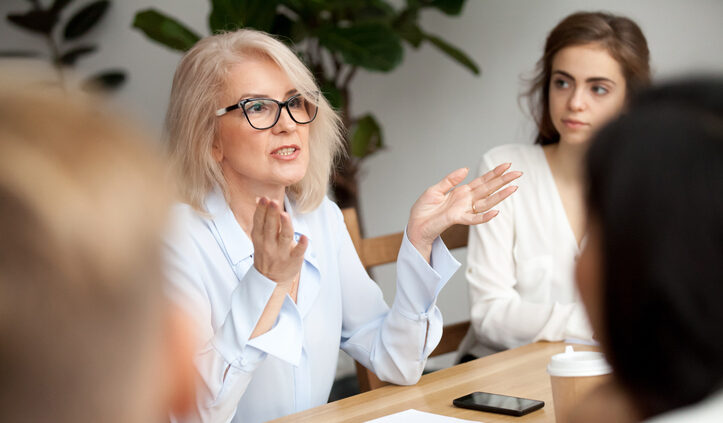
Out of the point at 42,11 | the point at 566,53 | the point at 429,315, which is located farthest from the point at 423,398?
the point at 42,11

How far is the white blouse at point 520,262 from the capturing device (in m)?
1.91

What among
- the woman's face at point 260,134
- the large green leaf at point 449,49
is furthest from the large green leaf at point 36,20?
the woman's face at point 260,134

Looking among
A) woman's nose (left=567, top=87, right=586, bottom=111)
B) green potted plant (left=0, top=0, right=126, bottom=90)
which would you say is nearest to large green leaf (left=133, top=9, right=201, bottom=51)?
green potted plant (left=0, top=0, right=126, bottom=90)

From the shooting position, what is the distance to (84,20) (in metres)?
3.90

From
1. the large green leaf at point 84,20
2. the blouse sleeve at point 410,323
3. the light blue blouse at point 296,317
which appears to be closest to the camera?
the light blue blouse at point 296,317

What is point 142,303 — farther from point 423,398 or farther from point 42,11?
point 42,11

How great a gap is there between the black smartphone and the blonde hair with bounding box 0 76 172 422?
36.2 inches

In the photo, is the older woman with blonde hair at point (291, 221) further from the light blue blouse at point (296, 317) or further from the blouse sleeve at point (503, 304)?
the blouse sleeve at point (503, 304)

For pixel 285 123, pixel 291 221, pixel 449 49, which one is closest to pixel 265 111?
pixel 285 123

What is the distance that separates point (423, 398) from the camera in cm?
135

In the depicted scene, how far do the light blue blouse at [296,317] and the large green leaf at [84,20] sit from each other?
8.63 ft

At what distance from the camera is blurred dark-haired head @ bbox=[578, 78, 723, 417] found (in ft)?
1.64

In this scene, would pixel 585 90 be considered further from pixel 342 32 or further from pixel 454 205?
pixel 342 32

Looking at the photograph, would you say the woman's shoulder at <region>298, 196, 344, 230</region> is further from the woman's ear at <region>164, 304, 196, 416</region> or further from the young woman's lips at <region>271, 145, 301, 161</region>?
the woman's ear at <region>164, 304, 196, 416</region>
